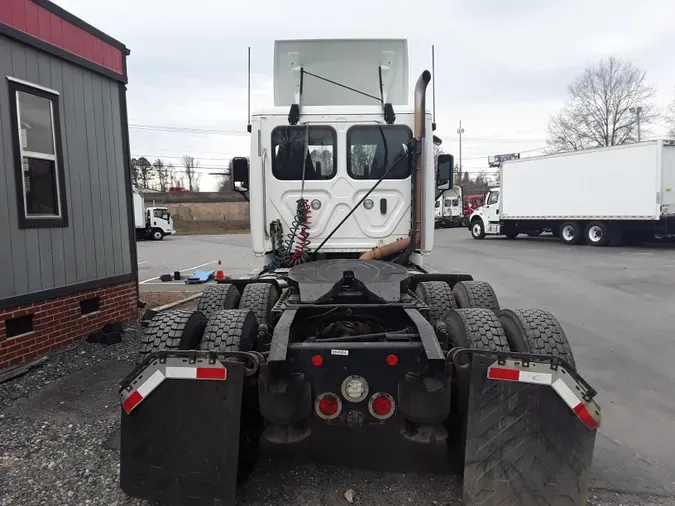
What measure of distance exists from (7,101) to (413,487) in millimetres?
5377

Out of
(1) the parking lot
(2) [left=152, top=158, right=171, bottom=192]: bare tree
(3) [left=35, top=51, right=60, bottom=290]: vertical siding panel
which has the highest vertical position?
(2) [left=152, top=158, right=171, bottom=192]: bare tree

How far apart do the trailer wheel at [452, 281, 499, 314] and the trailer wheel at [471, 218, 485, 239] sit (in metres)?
22.1

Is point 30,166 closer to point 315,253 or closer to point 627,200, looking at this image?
point 315,253

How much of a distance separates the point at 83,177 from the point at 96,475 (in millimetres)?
4272

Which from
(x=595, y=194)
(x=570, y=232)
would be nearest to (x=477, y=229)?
(x=570, y=232)

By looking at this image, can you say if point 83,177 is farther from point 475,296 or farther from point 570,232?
point 570,232

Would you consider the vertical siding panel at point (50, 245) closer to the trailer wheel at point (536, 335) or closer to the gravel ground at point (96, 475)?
the gravel ground at point (96, 475)

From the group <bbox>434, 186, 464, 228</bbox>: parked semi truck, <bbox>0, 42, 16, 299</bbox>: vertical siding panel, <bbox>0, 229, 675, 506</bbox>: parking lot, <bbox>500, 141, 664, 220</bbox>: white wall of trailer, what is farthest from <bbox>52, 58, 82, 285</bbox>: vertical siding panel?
<bbox>434, 186, 464, 228</bbox>: parked semi truck

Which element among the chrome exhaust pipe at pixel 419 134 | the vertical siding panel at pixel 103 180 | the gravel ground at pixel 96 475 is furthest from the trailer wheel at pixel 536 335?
the vertical siding panel at pixel 103 180

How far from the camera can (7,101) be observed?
5.10 metres

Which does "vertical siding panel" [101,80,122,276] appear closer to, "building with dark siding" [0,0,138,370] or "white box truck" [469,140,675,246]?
"building with dark siding" [0,0,138,370]

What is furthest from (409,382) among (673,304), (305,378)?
(673,304)

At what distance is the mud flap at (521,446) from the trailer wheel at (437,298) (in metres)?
1.28

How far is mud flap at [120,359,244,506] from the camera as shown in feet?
8.21
